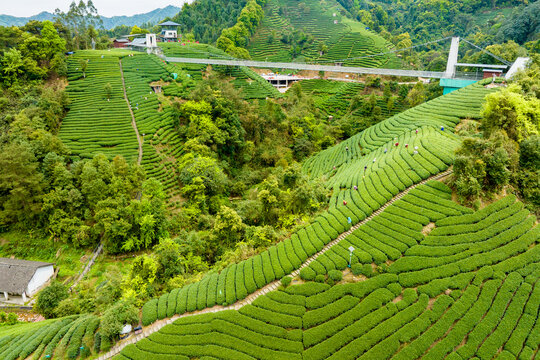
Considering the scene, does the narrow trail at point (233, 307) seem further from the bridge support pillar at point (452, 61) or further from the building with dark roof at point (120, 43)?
the building with dark roof at point (120, 43)

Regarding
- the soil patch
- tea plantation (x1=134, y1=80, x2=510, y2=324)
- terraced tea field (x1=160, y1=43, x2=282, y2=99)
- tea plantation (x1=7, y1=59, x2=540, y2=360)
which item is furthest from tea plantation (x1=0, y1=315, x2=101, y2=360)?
terraced tea field (x1=160, y1=43, x2=282, y2=99)

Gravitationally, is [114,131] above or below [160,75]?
below

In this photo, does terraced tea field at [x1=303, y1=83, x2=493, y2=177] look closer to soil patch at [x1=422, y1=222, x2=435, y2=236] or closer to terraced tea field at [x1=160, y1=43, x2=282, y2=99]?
soil patch at [x1=422, y1=222, x2=435, y2=236]

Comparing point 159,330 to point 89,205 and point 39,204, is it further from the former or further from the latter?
point 39,204

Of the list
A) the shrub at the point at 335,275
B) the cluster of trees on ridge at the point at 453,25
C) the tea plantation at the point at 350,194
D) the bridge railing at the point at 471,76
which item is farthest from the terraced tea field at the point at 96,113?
the cluster of trees on ridge at the point at 453,25

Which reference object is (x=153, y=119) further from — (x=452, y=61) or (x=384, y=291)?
(x=452, y=61)

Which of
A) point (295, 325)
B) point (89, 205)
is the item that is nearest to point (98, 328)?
point (295, 325)
